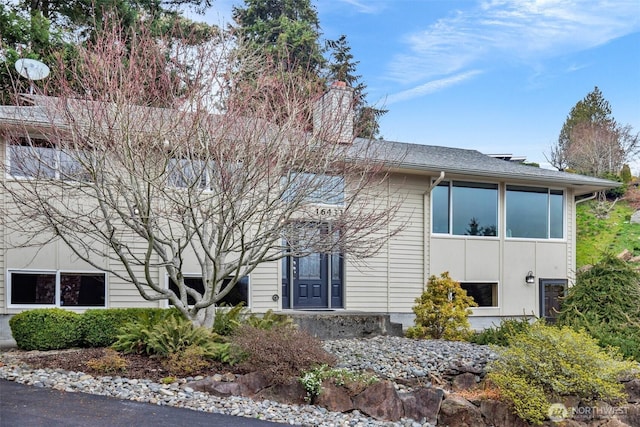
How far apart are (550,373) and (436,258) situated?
6.84 meters

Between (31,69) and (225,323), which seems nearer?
(225,323)

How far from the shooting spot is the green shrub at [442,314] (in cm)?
1057

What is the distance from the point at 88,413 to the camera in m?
5.29

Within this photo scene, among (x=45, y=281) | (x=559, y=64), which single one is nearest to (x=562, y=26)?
(x=559, y=64)

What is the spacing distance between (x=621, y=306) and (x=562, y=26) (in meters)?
7.82

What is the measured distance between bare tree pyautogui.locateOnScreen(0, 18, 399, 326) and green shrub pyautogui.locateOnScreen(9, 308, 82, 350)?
137 cm

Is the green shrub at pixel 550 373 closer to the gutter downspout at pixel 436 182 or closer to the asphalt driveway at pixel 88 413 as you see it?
the asphalt driveway at pixel 88 413

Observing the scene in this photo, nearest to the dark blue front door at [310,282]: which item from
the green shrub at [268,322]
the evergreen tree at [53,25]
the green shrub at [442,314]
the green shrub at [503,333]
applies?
the green shrub at [442,314]

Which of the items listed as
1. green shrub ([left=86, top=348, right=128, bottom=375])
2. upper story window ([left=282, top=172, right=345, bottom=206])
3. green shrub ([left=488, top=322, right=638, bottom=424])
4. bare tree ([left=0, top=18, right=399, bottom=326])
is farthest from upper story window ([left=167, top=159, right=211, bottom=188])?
green shrub ([left=488, top=322, right=638, bottom=424])

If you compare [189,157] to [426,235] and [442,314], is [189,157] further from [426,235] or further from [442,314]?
[426,235]

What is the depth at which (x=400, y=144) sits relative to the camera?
50.4ft

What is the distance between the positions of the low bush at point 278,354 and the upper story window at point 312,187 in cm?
228

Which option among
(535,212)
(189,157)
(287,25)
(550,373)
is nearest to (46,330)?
(189,157)

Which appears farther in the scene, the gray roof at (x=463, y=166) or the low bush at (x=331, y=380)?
the gray roof at (x=463, y=166)
